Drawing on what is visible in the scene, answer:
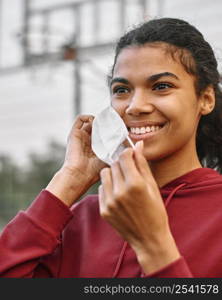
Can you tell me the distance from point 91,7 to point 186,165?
534cm

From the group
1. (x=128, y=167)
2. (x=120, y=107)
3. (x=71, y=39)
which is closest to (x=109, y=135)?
(x=120, y=107)

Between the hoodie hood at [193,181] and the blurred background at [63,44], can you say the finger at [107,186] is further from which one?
the blurred background at [63,44]

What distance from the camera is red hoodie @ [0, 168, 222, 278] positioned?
1180 millimetres

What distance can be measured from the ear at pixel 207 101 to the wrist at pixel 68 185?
30 centimetres

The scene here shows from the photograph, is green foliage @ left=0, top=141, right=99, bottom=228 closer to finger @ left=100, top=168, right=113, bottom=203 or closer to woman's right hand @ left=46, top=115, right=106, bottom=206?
woman's right hand @ left=46, top=115, right=106, bottom=206

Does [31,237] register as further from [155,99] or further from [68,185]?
[155,99]

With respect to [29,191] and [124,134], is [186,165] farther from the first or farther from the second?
[29,191]

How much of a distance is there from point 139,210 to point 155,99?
0.30 metres

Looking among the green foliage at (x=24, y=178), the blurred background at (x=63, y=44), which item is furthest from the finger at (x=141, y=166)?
the green foliage at (x=24, y=178)

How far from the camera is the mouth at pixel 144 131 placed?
4.05 feet

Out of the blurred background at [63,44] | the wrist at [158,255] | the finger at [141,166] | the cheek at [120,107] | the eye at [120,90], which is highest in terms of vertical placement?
the eye at [120,90]

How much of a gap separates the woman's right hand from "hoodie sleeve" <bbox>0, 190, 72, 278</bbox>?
54mm

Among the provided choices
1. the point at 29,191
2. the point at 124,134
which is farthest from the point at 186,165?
the point at 29,191

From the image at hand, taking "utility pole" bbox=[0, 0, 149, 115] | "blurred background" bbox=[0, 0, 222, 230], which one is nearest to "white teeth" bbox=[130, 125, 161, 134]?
"blurred background" bbox=[0, 0, 222, 230]
